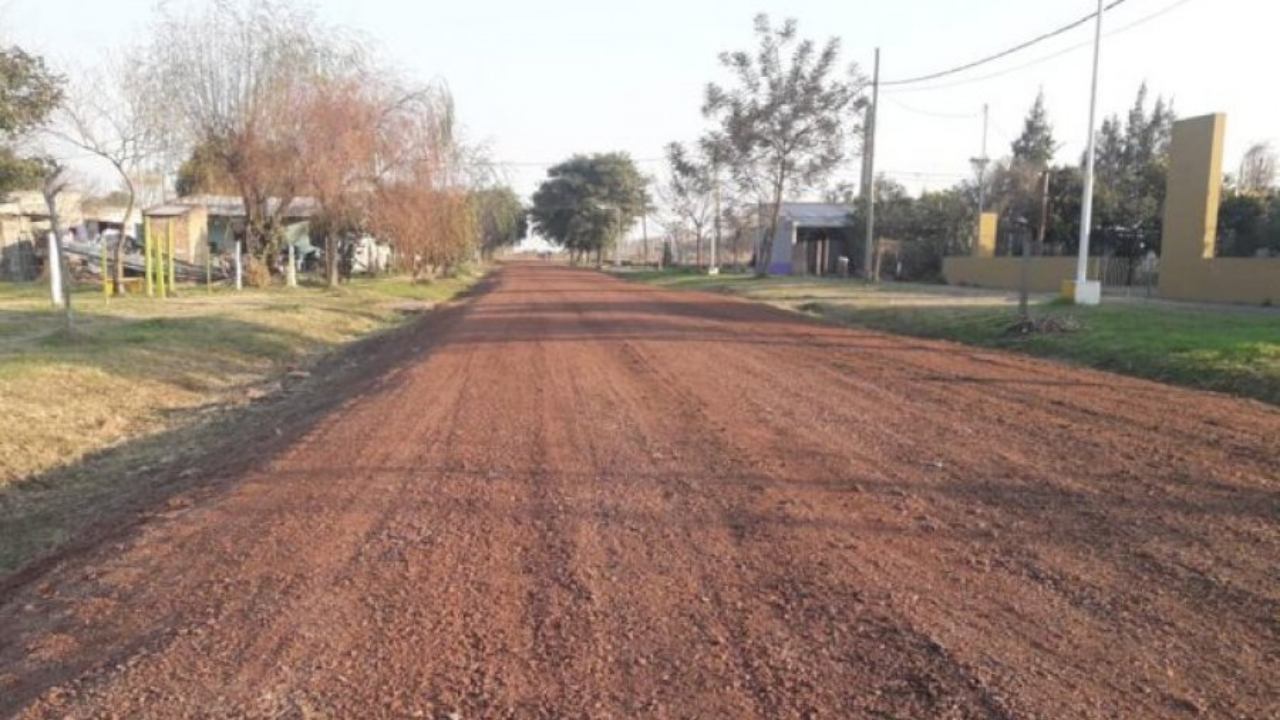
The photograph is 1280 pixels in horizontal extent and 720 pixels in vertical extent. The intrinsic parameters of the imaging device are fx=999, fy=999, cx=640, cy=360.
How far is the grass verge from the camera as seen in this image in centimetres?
793

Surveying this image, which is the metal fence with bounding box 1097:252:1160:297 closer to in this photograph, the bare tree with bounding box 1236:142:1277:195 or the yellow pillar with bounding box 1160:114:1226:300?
the yellow pillar with bounding box 1160:114:1226:300

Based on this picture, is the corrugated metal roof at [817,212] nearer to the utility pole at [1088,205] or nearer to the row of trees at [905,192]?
the row of trees at [905,192]

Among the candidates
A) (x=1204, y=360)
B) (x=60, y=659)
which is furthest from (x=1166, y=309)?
(x=60, y=659)

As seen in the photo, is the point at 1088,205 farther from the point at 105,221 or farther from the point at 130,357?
the point at 105,221

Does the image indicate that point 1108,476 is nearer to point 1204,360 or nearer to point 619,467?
point 619,467

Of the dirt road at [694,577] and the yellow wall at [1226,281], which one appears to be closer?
the dirt road at [694,577]

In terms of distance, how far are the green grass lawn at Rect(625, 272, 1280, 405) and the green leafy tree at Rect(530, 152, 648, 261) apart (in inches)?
2930

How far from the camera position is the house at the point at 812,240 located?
184 feet

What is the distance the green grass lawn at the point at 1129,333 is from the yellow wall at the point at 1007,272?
750 centimetres

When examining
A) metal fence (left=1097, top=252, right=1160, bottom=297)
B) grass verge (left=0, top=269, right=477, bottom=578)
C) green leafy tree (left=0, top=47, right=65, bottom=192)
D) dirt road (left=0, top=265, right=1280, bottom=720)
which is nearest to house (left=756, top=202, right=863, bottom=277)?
metal fence (left=1097, top=252, right=1160, bottom=297)

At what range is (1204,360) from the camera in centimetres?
1237

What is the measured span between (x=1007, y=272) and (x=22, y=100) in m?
30.8

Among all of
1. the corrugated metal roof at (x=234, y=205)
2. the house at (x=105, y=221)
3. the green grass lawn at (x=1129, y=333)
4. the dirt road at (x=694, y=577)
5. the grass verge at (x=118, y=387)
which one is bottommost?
the grass verge at (x=118, y=387)

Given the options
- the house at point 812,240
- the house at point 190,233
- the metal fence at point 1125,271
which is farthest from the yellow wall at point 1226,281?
the house at point 190,233
